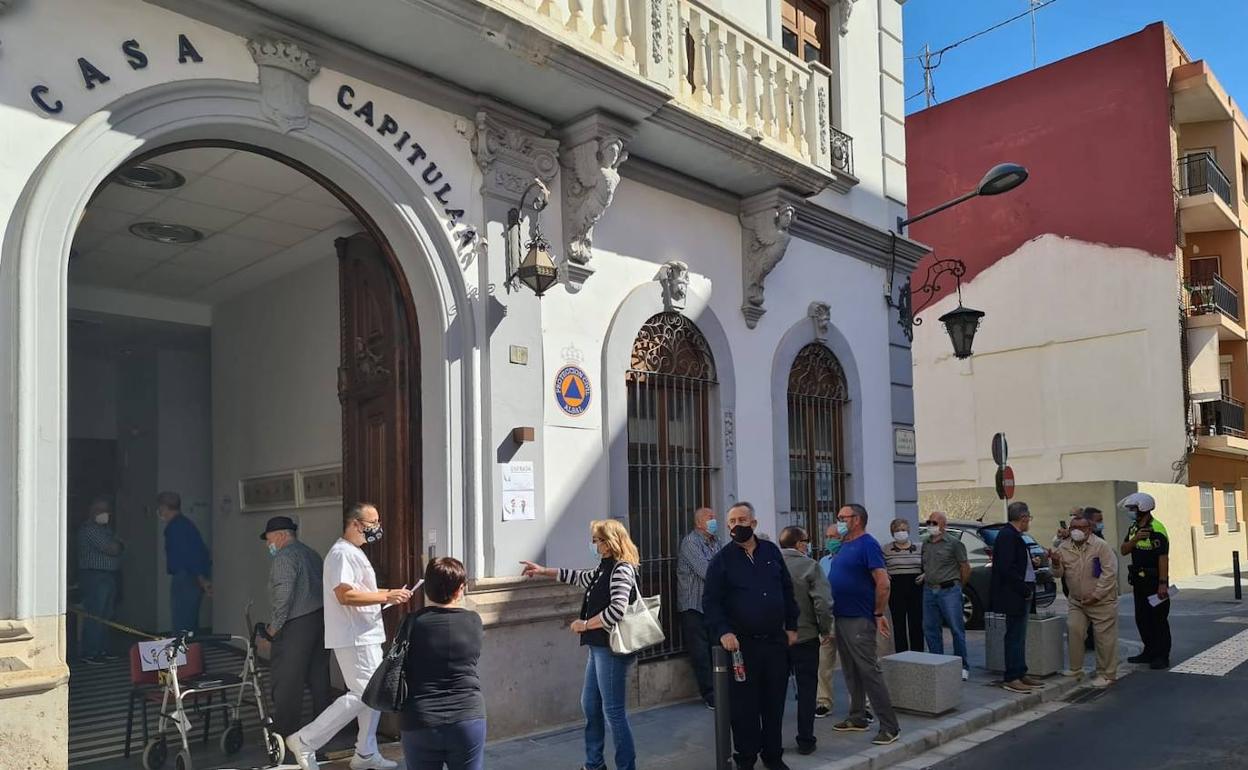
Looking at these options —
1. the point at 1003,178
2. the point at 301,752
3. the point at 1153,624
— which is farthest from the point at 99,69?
the point at 1153,624

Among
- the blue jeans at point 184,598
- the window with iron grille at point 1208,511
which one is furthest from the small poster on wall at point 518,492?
the window with iron grille at point 1208,511

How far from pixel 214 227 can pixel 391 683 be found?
6.15m

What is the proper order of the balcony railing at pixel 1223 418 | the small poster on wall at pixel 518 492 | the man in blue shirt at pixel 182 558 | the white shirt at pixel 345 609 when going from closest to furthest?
the white shirt at pixel 345 609 < the small poster on wall at pixel 518 492 < the man in blue shirt at pixel 182 558 < the balcony railing at pixel 1223 418

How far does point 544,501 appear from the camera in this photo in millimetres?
8180

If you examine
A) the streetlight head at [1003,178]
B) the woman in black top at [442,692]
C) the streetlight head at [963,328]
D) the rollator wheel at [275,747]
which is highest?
the streetlight head at [1003,178]

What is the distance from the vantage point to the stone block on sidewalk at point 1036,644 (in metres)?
10.4

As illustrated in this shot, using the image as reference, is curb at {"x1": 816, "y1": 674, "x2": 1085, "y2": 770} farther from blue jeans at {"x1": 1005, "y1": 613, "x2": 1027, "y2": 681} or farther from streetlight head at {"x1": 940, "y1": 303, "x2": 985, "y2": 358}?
streetlight head at {"x1": 940, "y1": 303, "x2": 985, "y2": 358}

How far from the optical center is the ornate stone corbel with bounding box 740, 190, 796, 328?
1045 centimetres

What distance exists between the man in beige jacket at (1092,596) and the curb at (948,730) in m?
0.34

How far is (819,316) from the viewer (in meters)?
11.5

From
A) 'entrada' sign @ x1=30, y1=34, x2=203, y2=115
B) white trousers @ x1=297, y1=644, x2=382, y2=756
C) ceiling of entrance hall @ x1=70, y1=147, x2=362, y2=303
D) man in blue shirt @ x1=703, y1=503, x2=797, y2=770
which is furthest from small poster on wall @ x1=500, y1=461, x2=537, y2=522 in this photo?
'entrada' sign @ x1=30, y1=34, x2=203, y2=115

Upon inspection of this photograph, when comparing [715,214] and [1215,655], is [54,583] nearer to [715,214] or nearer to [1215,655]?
[715,214]

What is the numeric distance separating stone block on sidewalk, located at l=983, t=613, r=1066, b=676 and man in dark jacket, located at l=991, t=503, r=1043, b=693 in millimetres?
414

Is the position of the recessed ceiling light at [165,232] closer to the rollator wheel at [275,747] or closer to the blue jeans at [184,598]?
the blue jeans at [184,598]
